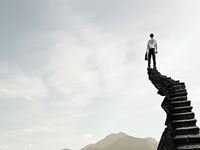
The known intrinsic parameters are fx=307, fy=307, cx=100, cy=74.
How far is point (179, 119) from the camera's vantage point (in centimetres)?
1034

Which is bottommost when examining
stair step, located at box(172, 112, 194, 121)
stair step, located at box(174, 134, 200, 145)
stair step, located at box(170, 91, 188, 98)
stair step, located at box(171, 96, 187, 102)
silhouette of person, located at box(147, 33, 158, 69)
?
stair step, located at box(174, 134, 200, 145)

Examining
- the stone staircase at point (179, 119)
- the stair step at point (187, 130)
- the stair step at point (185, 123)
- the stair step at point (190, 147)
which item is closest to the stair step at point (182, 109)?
the stone staircase at point (179, 119)

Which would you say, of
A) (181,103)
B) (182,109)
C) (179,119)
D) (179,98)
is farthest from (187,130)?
(179,98)

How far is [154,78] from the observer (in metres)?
16.4

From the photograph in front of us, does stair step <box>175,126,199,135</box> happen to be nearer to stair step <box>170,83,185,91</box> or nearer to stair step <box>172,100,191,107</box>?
stair step <box>172,100,191,107</box>

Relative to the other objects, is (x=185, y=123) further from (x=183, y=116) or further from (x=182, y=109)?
(x=182, y=109)

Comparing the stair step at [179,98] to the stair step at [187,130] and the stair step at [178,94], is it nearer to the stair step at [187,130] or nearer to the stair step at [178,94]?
the stair step at [178,94]

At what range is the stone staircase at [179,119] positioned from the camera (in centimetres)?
897

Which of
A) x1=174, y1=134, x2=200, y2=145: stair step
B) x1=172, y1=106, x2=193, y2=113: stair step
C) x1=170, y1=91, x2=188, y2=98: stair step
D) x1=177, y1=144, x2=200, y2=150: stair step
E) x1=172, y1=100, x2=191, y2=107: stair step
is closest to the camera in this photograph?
x1=177, y1=144, x2=200, y2=150: stair step

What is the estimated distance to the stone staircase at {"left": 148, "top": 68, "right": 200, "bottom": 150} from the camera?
29.4ft

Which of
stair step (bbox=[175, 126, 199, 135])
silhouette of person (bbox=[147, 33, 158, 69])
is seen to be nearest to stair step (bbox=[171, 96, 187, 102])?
stair step (bbox=[175, 126, 199, 135])

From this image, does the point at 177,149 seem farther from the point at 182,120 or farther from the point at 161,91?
the point at 161,91

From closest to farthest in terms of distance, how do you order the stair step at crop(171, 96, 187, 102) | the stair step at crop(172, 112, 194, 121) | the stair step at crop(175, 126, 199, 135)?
the stair step at crop(175, 126, 199, 135), the stair step at crop(172, 112, 194, 121), the stair step at crop(171, 96, 187, 102)

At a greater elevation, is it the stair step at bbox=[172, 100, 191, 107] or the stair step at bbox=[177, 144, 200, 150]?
the stair step at bbox=[172, 100, 191, 107]
